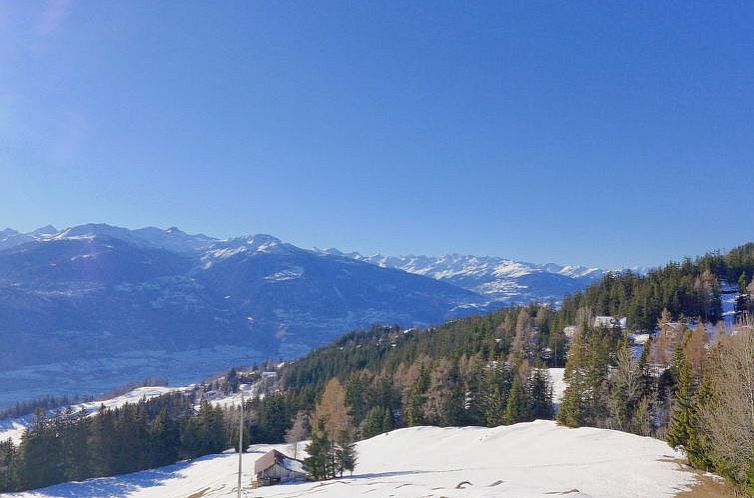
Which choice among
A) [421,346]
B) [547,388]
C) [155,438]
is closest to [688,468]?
[547,388]

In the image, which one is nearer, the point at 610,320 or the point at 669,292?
the point at 610,320

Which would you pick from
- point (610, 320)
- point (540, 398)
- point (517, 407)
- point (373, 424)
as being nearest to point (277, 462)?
point (373, 424)

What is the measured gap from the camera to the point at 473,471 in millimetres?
52781

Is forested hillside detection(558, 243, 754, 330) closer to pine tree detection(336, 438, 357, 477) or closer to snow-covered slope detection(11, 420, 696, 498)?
snow-covered slope detection(11, 420, 696, 498)

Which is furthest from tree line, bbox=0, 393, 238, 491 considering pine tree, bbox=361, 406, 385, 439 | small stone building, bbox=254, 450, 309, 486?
small stone building, bbox=254, 450, 309, 486

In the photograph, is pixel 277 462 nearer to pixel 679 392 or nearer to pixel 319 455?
pixel 319 455

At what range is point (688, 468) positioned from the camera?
4584cm

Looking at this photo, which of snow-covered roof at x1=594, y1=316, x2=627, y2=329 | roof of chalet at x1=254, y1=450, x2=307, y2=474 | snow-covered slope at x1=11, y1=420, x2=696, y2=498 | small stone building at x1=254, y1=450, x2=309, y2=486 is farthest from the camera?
snow-covered roof at x1=594, y1=316, x2=627, y2=329

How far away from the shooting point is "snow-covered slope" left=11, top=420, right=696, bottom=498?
40969mm

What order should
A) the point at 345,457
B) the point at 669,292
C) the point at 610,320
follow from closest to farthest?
the point at 345,457
the point at 610,320
the point at 669,292

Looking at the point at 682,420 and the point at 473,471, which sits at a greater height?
the point at 682,420

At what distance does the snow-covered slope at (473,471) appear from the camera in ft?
134

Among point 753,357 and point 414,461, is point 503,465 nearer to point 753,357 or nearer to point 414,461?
point 414,461

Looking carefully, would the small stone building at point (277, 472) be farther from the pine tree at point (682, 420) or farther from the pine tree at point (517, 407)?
the pine tree at point (682, 420)
